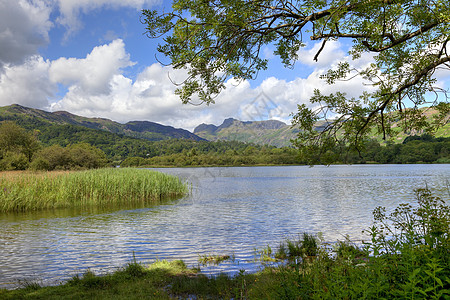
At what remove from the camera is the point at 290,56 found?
8875 mm

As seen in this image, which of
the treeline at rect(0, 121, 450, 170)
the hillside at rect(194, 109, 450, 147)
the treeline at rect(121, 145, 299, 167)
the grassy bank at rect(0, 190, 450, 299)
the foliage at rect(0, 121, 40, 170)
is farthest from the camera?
the treeline at rect(121, 145, 299, 167)

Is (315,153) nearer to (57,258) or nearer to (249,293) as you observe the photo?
(249,293)

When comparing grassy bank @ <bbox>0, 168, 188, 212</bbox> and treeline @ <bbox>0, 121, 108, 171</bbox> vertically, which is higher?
treeline @ <bbox>0, 121, 108, 171</bbox>

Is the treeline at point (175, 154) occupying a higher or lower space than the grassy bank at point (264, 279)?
higher

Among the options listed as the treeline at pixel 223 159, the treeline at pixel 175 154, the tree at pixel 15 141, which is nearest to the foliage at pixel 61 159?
the treeline at pixel 175 154

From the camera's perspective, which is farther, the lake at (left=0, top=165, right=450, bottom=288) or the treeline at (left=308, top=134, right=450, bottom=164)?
the treeline at (left=308, top=134, right=450, bottom=164)

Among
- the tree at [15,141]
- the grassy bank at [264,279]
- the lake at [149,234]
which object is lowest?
the lake at [149,234]

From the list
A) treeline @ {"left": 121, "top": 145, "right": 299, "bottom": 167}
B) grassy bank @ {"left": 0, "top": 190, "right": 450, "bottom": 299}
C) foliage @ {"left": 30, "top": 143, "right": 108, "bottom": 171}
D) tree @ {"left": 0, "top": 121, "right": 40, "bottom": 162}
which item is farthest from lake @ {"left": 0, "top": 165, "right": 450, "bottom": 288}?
treeline @ {"left": 121, "top": 145, "right": 299, "bottom": 167}

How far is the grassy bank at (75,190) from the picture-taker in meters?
21.2

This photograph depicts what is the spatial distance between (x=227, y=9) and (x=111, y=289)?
6.64m

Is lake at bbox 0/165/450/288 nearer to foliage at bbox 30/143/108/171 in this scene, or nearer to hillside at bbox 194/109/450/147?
hillside at bbox 194/109/450/147

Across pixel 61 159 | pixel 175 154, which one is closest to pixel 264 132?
pixel 61 159

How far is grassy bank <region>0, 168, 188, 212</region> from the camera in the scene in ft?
69.7

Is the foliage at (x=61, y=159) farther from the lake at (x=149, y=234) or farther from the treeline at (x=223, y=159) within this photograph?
the treeline at (x=223, y=159)
